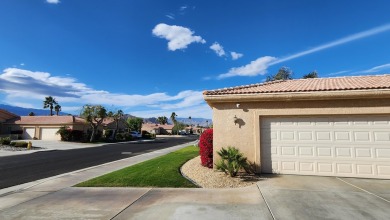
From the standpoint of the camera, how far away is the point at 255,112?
10523 mm

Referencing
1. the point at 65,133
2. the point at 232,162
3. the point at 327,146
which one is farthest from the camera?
the point at 65,133

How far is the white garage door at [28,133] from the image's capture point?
4641 centimetres

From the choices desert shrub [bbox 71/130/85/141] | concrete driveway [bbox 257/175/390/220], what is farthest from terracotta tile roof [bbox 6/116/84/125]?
concrete driveway [bbox 257/175/390/220]

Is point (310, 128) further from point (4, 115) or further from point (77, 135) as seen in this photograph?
point (4, 115)

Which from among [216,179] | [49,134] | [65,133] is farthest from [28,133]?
[216,179]

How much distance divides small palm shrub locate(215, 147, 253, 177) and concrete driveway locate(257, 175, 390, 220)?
1.04m

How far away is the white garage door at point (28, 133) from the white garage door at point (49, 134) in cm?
190

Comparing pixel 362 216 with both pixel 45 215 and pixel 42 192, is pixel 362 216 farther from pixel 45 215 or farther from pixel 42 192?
pixel 42 192

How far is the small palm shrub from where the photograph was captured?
31.6 ft

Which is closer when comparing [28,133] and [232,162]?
[232,162]

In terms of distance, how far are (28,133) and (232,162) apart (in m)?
48.5

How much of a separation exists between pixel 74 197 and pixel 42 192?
1.59 m

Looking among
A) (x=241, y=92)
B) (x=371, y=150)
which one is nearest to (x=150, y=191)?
(x=241, y=92)

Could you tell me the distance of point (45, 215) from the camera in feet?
19.8
